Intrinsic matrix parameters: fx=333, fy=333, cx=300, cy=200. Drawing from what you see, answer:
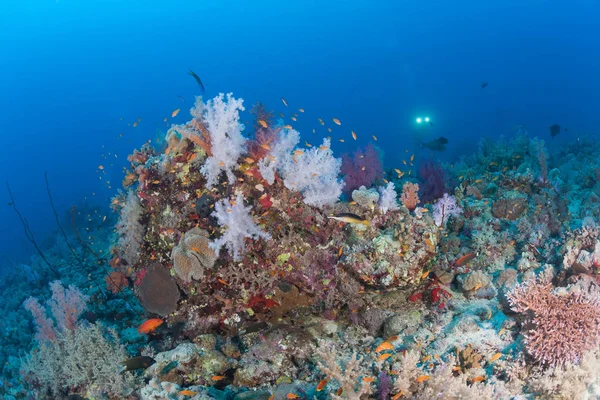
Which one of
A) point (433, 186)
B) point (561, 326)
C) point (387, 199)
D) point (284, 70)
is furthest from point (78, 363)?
point (284, 70)

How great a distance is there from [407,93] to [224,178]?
107m

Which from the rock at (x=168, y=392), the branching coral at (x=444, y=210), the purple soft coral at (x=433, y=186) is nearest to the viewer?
the rock at (x=168, y=392)

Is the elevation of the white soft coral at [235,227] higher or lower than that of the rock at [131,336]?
higher

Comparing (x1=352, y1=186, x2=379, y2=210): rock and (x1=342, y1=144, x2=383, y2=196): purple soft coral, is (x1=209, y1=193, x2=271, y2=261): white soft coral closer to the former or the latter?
(x1=352, y1=186, x2=379, y2=210): rock

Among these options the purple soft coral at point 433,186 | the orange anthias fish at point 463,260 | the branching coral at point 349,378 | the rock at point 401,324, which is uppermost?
the purple soft coral at point 433,186

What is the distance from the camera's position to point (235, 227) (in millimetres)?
5027

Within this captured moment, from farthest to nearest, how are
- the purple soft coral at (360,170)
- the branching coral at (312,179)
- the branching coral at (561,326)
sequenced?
1. the purple soft coral at (360,170)
2. the branching coral at (312,179)
3. the branching coral at (561,326)

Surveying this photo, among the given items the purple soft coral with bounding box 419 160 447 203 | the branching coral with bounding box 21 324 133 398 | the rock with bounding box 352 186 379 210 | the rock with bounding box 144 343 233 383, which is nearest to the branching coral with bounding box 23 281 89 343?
→ the branching coral with bounding box 21 324 133 398

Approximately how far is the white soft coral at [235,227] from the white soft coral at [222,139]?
2.18 feet

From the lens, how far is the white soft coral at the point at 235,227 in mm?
5039

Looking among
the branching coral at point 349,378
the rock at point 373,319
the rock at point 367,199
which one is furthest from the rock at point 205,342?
the rock at point 367,199

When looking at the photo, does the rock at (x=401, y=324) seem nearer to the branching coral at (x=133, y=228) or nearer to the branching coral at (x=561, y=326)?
the branching coral at (x=561, y=326)

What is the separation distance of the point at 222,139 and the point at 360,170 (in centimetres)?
372

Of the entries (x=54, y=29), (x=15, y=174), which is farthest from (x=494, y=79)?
(x=54, y=29)
